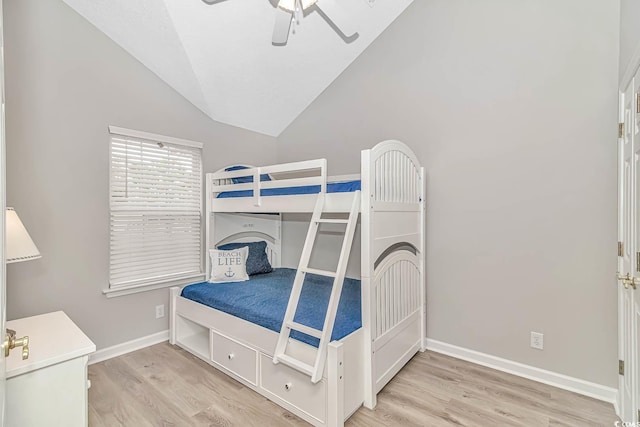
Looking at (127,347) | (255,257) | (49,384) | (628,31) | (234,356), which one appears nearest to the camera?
(49,384)

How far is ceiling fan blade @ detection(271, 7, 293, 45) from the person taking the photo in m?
2.22

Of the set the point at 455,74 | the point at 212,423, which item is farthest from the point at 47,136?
the point at 455,74

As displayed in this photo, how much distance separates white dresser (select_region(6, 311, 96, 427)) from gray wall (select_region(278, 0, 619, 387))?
102 inches

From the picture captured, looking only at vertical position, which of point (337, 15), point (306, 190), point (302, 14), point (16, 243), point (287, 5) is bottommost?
point (16, 243)

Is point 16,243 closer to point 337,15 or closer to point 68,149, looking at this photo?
point 68,149

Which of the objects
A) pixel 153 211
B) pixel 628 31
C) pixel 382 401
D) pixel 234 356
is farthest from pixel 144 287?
pixel 628 31

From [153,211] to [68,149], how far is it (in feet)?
2.65

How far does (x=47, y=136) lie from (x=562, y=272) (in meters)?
4.01

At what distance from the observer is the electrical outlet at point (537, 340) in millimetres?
2379

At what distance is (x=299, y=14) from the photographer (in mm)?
2830

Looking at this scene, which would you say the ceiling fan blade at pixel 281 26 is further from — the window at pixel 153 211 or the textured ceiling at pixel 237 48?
the window at pixel 153 211

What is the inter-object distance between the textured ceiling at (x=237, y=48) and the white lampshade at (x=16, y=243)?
69.7 inches

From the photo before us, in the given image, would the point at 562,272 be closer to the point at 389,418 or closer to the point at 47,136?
the point at 389,418

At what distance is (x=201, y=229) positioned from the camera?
3.34 m
